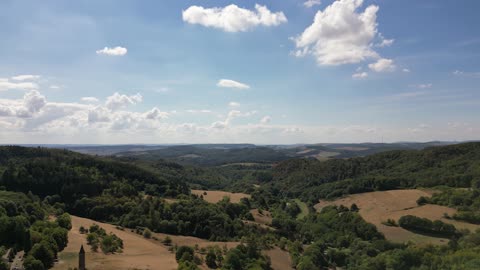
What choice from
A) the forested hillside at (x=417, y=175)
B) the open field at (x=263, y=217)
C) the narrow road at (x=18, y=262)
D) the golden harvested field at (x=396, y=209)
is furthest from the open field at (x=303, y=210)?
the narrow road at (x=18, y=262)

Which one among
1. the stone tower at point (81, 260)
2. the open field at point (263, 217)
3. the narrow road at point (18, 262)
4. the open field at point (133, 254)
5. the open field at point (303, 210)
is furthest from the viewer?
the open field at point (303, 210)

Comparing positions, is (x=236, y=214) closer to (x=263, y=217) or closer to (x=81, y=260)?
(x=263, y=217)

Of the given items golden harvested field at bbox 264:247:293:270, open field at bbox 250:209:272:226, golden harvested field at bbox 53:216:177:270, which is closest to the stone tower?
golden harvested field at bbox 53:216:177:270

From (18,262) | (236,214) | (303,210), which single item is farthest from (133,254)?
(303,210)

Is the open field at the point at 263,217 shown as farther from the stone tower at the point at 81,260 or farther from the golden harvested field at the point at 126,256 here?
the stone tower at the point at 81,260

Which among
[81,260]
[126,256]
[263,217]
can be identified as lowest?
[263,217]

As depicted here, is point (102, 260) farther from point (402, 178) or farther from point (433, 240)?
point (402, 178)

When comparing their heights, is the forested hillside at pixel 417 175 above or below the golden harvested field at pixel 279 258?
above

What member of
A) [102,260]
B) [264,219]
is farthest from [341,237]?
[102,260]
